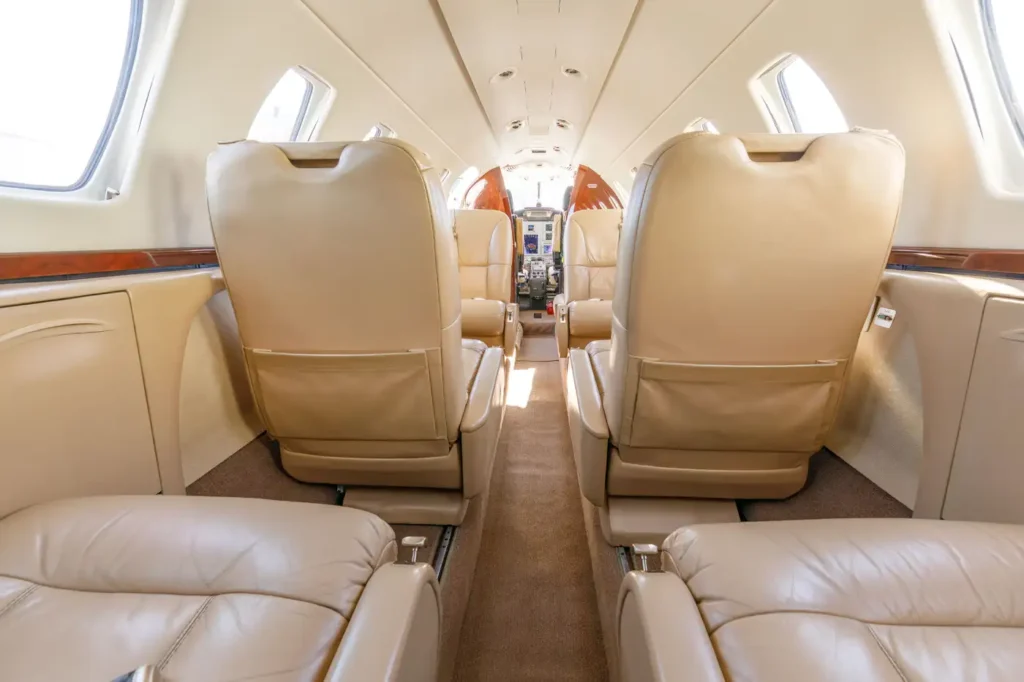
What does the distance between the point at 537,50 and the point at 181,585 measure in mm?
4559

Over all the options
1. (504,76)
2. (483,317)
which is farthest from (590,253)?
(504,76)

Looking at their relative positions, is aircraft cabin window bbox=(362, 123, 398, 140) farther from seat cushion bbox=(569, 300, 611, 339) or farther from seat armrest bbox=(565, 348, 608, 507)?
seat armrest bbox=(565, 348, 608, 507)

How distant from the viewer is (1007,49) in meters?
1.58

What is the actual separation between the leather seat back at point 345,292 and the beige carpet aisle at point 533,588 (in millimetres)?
521

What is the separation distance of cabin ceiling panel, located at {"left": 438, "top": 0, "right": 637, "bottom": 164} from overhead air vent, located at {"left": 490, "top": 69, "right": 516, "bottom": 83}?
0.04 feet

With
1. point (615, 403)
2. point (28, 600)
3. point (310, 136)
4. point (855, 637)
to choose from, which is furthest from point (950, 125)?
point (310, 136)

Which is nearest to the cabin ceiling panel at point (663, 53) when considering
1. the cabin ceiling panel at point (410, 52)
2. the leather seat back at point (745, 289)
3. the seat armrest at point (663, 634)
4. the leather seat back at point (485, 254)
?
the cabin ceiling panel at point (410, 52)

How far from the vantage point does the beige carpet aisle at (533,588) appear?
1390 mm

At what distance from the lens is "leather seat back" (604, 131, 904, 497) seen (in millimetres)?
1161

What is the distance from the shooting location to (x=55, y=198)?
1428mm

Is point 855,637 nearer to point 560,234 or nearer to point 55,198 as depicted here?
point 55,198

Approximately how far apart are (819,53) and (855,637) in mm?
2727

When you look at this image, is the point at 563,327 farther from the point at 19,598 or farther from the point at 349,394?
the point at 19,598

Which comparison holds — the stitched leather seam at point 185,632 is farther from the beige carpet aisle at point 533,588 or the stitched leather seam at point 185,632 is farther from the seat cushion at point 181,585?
the beige carpet aisle at point 533,588
